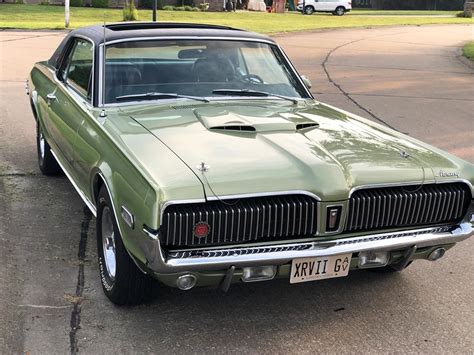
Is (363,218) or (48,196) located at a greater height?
(363,218)

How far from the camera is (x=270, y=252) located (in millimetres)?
3221

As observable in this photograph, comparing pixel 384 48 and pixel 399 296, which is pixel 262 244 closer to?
pixel 399 296

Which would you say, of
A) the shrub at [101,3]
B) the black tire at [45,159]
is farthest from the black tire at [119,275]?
the shrub at [101,3]

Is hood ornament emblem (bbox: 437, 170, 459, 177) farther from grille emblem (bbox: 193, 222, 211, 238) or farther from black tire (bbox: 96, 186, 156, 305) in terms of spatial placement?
black tire (bbox: 96, 186, 156, 305)

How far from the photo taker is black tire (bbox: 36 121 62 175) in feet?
20.2

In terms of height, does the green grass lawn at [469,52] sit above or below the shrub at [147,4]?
below

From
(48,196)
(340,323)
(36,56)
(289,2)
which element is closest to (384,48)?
(36,56)

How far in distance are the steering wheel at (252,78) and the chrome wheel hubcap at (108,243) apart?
5.57 ft

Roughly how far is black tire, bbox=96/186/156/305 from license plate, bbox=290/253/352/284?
0.88 metres

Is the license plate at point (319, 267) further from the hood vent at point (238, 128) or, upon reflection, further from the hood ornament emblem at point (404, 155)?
the hood vent at point (238, 128)

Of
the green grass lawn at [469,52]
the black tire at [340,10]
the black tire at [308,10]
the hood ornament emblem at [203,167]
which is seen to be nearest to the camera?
the hood ornament emblem at [203,167]

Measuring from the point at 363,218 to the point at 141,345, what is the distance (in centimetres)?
138

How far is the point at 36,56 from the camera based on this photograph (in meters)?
16.0

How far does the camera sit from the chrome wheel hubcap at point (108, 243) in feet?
12.4
